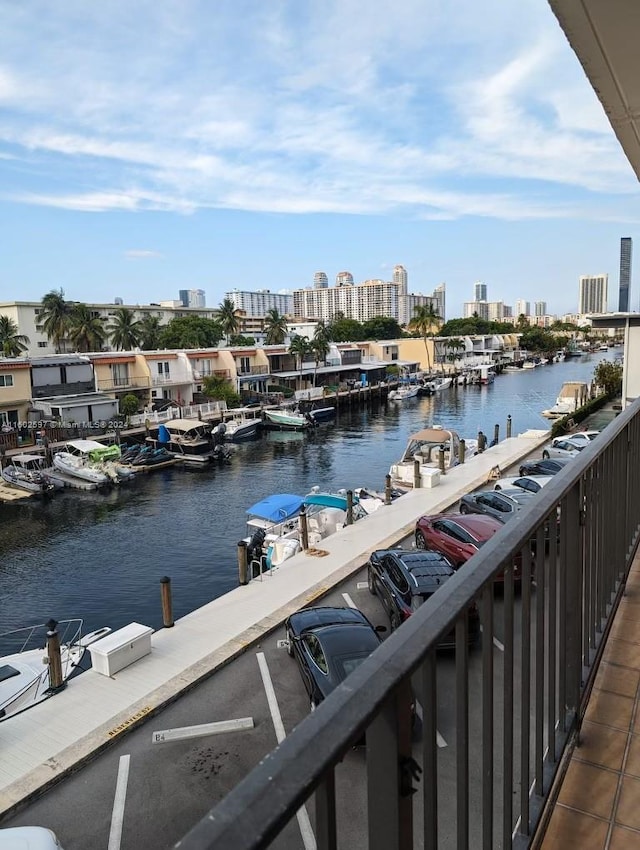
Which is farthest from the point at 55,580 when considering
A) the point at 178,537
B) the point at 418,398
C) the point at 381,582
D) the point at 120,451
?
the point at 418,398

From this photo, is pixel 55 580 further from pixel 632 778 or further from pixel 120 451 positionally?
pixel 632 778

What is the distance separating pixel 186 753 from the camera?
742 cm

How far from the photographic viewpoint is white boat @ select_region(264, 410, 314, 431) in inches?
1764

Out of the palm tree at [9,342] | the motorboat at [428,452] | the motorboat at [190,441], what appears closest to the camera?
the motorboat at [428,452]

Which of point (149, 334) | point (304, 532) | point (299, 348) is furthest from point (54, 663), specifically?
point (149, 334)

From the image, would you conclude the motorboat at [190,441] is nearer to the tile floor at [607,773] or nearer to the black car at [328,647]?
the black car at [328,647]

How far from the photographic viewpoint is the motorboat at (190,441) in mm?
35719

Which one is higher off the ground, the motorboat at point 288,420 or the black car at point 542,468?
the black car at point 542,468

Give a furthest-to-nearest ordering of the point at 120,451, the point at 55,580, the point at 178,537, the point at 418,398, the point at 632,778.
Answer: the point at 418,398 < the point at 120,451 < the point at 178,537 < the point at 55,580 < the point at 632,778

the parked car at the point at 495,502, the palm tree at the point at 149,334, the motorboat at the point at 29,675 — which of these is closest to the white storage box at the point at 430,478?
the parked car at the point at 495,502

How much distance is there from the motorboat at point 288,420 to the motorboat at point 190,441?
20.5ft

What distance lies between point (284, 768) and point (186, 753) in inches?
303

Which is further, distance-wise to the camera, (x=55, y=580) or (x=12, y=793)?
(x=55, y=580)

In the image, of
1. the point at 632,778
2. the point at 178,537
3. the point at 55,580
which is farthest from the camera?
the point at 178,537
